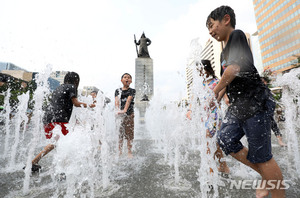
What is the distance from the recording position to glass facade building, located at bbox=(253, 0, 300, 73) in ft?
117

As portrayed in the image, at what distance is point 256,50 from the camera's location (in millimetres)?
53125

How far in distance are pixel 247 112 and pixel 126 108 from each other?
2.12 metres

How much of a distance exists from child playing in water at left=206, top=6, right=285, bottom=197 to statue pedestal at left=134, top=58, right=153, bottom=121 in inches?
503

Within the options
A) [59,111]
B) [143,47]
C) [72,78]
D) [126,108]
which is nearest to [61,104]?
[59,111]

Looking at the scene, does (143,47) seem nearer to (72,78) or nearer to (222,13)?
(72,78)

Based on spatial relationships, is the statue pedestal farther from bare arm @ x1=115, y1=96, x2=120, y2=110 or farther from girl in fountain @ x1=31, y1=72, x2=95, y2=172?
girl in fountain @ x1=31, y1=72, x2=95, y2=172

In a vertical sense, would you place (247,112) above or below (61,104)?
below

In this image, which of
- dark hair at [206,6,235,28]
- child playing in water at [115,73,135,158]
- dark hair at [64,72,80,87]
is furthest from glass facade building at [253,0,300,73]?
dark hair at [64,72,80,87]

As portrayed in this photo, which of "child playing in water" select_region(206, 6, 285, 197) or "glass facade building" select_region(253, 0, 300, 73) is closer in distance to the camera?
"child playing in water" select_region(206, 6, 285, 197)

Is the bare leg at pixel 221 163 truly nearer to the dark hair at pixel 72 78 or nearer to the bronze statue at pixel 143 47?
the dark hair at pixel 72 78

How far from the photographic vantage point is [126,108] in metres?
3.02

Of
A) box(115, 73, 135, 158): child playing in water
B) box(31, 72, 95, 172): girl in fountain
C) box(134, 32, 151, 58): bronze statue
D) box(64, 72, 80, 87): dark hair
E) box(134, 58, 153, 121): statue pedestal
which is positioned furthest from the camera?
box(134, 32, 151, 58): bronze statue

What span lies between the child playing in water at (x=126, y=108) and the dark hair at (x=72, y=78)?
2.73 ft

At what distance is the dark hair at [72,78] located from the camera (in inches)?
104
